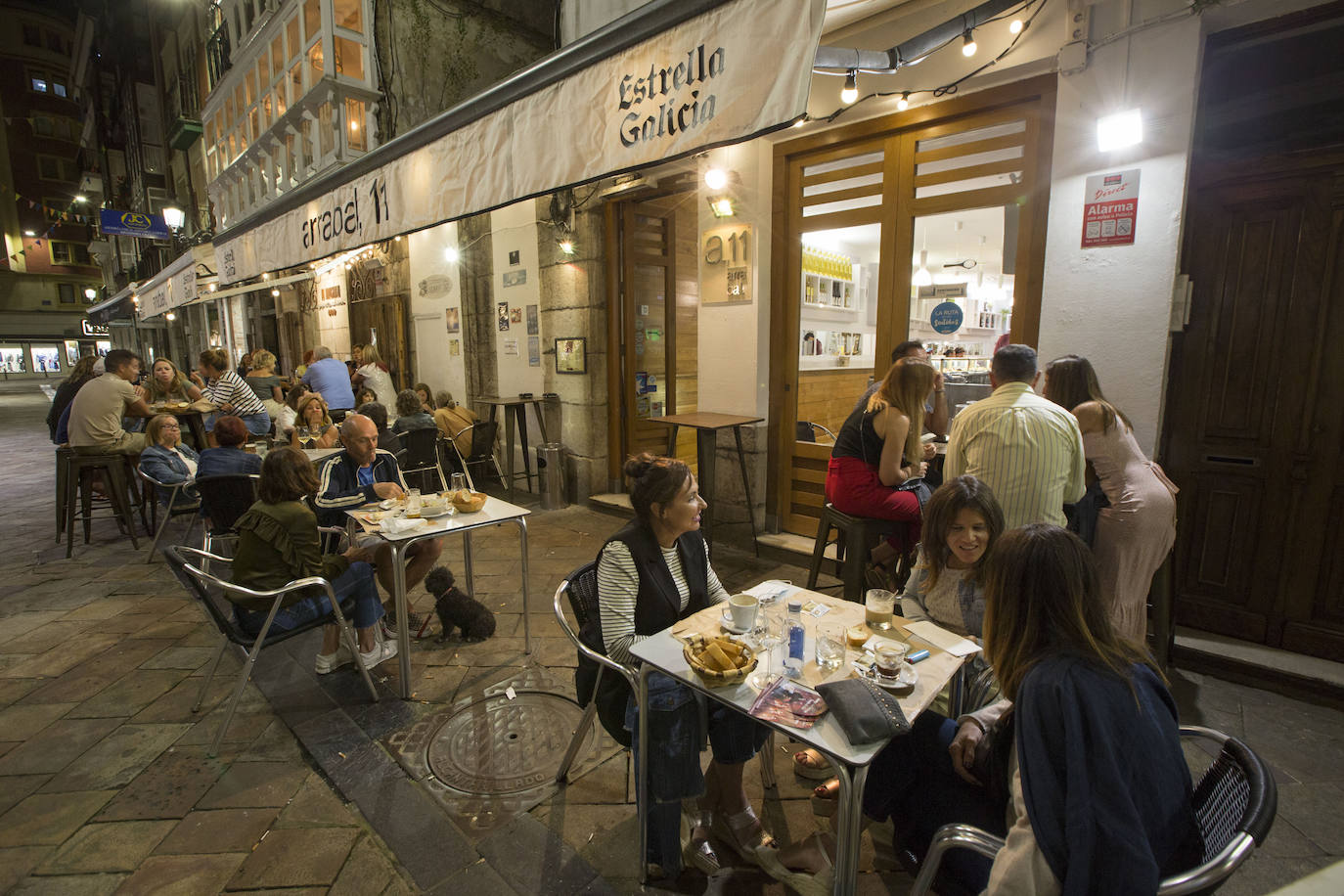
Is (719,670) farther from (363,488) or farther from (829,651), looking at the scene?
(363,488)

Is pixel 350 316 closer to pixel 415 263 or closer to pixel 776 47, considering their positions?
pixel 415 263

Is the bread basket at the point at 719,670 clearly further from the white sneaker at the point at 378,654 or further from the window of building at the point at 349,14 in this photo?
the window of building at the point at 349,14

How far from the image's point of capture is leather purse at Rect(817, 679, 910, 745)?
5.10ft

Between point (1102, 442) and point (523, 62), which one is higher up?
point (523, 62)

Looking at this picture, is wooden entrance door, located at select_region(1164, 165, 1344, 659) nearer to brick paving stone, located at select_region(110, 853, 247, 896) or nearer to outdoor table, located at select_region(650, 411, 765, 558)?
outdoor table, located at select_region(650, 411, 765, 558)

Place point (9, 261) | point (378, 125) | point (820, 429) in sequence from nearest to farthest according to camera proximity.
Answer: point (820, 429), point (378, 125), point (9, 261)

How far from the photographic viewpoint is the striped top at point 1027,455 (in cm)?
283

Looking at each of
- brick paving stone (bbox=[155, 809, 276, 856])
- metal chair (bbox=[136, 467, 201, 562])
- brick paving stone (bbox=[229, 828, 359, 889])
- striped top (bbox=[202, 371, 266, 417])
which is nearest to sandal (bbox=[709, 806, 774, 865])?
brick paving stone (bbox=[229, 828, 359, 889])

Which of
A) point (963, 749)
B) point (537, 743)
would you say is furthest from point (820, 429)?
point (963, 749)

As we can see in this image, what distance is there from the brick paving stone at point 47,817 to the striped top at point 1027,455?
4071 mm

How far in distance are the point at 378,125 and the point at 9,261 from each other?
45330 mm

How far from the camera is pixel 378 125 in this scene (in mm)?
8984

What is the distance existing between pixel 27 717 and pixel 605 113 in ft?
13.9

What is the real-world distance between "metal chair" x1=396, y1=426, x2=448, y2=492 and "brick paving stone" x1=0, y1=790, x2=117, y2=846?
Answer: 361 centimetres
